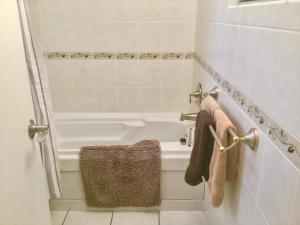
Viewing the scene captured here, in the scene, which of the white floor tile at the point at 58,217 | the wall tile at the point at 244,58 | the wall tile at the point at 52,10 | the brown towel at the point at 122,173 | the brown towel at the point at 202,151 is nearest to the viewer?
the wall tile at the point at 244,58

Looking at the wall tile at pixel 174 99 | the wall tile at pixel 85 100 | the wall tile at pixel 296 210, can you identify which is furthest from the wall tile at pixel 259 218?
the wall tile at pixel 85 100

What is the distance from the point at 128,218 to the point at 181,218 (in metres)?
0.39

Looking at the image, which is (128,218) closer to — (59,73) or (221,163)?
(221,163)

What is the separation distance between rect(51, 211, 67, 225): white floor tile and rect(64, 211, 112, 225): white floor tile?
37mm

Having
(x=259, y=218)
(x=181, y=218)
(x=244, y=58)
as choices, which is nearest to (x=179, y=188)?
(x=181, y=218)

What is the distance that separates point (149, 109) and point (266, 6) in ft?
5.72

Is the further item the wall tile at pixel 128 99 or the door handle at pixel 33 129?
the wall tile at pixel 128 99

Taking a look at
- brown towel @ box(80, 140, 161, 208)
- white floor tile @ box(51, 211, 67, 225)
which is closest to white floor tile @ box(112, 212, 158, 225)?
brown towel @ box(80, 140, 161, 208)

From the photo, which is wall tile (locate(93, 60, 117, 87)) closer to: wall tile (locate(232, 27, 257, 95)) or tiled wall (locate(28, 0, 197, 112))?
tiled wall (locate(28, 0, 197, 112))

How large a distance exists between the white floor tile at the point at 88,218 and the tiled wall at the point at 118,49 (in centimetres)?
96

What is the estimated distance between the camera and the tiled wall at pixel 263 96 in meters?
0.70

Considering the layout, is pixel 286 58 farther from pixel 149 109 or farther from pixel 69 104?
pixel 69 104

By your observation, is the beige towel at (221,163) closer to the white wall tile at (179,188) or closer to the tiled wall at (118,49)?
the white wall tile at (179,188)

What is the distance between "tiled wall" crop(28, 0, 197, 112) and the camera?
2.17m
